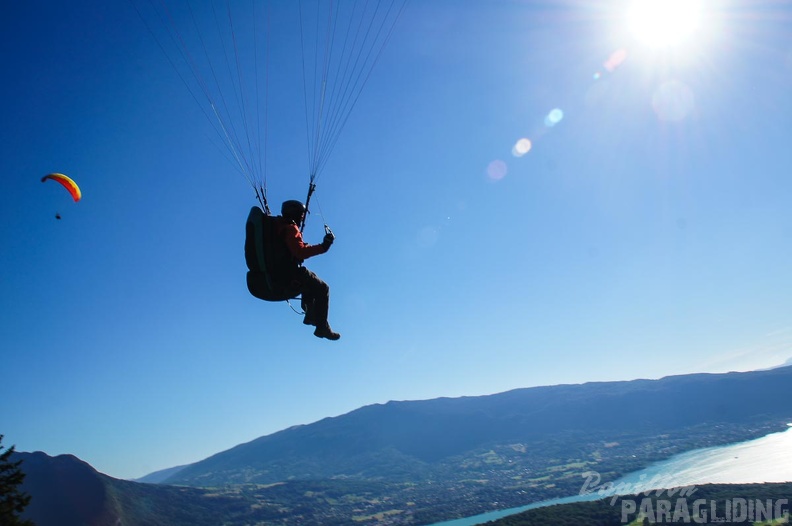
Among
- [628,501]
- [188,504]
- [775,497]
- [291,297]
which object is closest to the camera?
[291,297]

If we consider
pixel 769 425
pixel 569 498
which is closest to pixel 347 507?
pixel 569 498

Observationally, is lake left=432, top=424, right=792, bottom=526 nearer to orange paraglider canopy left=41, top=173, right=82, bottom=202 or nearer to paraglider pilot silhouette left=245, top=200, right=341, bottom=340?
orange paraglider canopy left=41, top=173, right=82, bottom=202

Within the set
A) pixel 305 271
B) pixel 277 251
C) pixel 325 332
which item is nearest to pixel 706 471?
pixel 325 332

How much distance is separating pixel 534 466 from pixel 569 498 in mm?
74479

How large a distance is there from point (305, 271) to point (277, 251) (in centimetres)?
85

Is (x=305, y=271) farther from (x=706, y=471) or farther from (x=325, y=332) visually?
(x=706, y=471)

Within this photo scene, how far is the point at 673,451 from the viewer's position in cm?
16112

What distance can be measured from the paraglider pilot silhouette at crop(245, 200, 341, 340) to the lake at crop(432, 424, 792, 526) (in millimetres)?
113659

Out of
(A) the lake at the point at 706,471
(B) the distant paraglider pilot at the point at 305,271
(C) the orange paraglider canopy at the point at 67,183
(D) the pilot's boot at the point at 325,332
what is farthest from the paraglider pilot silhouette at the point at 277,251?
(A) the lake at the point at 706,471

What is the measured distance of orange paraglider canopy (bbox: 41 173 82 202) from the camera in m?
17.4

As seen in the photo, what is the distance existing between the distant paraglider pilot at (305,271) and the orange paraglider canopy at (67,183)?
1571cm

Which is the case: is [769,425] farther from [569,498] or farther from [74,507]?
[74,507]

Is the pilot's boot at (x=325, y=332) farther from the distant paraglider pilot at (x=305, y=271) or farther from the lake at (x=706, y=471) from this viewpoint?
the lake at (x=706, y=471)

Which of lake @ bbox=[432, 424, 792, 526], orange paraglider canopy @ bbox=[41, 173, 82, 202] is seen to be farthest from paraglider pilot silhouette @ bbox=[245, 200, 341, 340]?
lake @ bbox=[432, 424, 792, 526]
